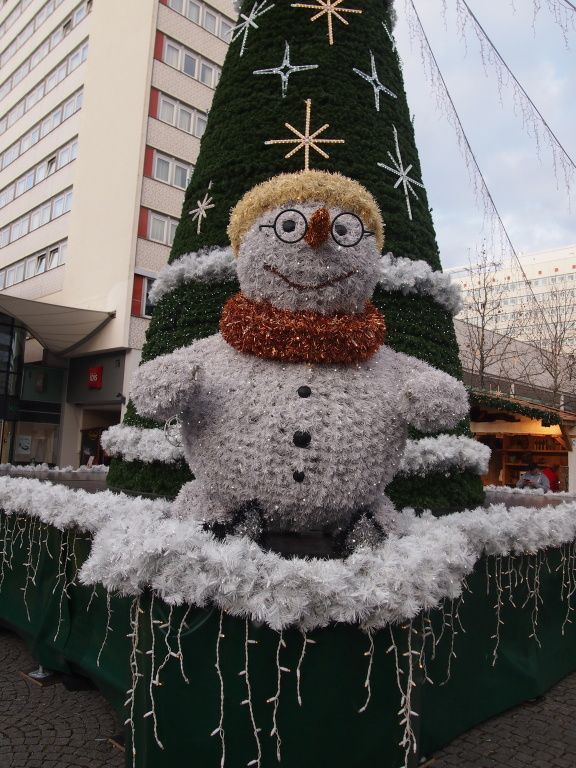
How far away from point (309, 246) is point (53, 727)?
2.65 meters

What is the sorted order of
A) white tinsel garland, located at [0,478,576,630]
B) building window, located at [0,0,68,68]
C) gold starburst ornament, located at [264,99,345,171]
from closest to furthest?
white tinsel garland, located at [0,478,576,630], gold starburst ornament, located at [264,99,345,171], building window, located at [0,0,68,68]

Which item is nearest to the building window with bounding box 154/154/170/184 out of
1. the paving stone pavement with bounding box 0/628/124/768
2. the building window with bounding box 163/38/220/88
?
the building window with bounding box 163/38/220/88

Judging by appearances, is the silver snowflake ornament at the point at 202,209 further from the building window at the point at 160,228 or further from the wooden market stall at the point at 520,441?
the building window at the point at 160,228

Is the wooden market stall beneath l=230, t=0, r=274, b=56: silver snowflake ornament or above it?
beneath

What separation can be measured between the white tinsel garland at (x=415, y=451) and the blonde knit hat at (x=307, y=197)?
166 cm

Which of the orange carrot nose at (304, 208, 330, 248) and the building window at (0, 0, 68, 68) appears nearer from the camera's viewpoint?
the orange carrot nose at (304, 208, 330, 248)

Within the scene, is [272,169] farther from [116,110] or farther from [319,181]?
[116,110]

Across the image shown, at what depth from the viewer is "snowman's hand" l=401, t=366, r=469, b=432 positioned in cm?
235

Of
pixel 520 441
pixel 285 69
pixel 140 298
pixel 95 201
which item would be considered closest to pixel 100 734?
pixel 285 69

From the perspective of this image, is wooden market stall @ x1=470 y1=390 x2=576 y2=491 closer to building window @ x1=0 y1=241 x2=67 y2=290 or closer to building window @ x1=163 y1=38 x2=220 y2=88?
building window @ x1=163 y1=38 x2=220 y2=88

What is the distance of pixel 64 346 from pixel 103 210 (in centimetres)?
420

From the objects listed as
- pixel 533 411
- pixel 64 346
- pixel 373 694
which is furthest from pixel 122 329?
pixel 373 694

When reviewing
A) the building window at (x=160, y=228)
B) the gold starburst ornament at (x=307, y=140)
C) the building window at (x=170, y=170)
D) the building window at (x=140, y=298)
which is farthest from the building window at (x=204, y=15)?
the gold starburst ornament at (x=307, y=140)

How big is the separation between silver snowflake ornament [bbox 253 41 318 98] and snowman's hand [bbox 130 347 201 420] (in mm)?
2561
